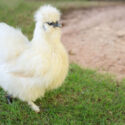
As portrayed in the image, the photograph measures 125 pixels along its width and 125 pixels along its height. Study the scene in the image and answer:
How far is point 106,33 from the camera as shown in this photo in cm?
670

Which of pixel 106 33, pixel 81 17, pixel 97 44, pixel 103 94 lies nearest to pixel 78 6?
pixel 81 17

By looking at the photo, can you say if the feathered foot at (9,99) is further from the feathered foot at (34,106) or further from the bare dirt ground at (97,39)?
the bare dirt ground at (97,39)

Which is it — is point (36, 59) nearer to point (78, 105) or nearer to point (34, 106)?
point (34, 106)

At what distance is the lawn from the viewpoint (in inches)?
142

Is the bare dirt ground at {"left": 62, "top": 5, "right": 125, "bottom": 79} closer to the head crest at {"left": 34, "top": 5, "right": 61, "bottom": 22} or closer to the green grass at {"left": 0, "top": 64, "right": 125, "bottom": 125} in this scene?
the green grass at {"left": 0, "top": 64, "right": 125, "bottom": 125}

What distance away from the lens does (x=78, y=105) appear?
3.95 m

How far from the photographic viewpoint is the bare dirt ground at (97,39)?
5392 millimetres

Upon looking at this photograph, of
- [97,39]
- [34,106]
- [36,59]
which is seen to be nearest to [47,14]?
[36,59]

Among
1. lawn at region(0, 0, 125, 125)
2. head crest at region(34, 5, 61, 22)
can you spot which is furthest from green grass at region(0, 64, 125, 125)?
head crest at region(34, 5, 61, 22)

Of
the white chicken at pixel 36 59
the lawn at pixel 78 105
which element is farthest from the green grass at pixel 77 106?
the white chicken at pixel 36 59

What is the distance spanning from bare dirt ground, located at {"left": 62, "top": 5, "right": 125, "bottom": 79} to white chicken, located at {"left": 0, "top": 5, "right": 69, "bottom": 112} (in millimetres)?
1971

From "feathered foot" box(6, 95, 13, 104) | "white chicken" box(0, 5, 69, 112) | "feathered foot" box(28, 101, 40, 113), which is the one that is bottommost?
"feathered foot" box(6, 95, 13, 104)

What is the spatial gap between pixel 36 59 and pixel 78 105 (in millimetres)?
1139

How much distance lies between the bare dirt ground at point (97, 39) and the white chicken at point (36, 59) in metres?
1.97
